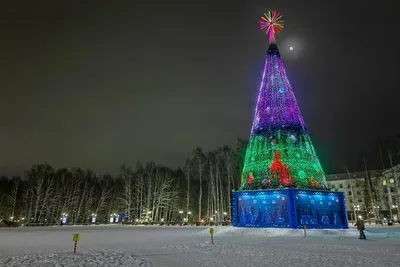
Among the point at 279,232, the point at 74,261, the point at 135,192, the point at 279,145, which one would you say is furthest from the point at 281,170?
the point at 135,192

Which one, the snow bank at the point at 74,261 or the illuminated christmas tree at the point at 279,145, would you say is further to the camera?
the illuminated christmas tree at the point at 279,145

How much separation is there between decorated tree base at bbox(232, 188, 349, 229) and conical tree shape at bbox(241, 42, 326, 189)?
91 cm

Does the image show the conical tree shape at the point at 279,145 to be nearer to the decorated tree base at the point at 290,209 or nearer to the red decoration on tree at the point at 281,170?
the red decoration on tree at the point at 281,170

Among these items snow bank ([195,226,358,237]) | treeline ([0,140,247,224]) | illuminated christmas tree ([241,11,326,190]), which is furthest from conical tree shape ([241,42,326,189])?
treeline ([0,140,247,224])

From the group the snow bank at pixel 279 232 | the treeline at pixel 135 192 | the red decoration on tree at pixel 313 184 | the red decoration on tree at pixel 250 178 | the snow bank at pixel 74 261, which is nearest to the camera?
the snow bank at pixel 74 261

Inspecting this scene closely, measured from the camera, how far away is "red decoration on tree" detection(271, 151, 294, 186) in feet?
96.4

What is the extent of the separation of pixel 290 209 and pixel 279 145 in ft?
20.0

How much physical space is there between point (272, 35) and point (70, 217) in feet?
201

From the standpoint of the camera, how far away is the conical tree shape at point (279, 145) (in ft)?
96.7

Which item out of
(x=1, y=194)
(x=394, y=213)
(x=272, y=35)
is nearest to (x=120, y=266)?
(x=272, y=35)

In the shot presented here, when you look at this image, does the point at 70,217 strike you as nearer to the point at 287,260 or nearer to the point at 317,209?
the point at 317,209

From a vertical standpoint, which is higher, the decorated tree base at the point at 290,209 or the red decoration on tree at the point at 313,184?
the red decoration on tree at the point at 313,184

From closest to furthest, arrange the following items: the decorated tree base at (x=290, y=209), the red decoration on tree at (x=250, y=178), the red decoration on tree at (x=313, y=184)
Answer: the decorated tree base at (x=290, y=209), the red decoration on tree at (x=313, y=184), the red decoration on tree at (x=250, y=178)

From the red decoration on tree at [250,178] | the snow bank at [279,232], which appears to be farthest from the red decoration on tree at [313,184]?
the red decoration on tree at [250,178]
